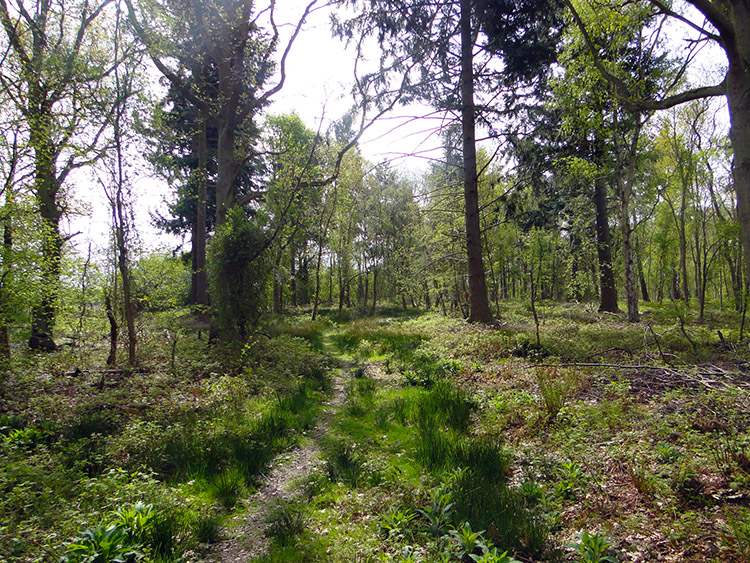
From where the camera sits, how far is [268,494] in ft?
11.9

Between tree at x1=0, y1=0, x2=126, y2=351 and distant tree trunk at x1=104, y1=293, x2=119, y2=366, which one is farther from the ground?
tree at x1=0, y1=0, x2=126, y2=351

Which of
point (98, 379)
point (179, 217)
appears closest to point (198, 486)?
point (98, 379)

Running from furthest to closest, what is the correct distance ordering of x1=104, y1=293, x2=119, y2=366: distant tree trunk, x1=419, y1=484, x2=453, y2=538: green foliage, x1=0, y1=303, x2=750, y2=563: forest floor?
1. x1=104, y1=293, x2=119, y2=366: distant tree trunk
2. x1=419, y1=484, x2=453, y2=538: green foliage
3. x1=0, y1=303, x2=750, y2=563: forest floor

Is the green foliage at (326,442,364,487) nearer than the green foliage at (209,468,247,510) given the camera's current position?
No

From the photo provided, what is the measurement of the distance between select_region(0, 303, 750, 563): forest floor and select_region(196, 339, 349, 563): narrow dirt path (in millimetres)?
19

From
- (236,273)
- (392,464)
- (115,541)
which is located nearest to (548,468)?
(392,464)

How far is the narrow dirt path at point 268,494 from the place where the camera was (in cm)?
276

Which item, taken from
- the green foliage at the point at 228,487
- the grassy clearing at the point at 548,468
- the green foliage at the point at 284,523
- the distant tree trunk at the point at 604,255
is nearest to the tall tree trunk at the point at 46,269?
the green foliage at the point at 228,487

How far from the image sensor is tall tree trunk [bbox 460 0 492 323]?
35.6ft

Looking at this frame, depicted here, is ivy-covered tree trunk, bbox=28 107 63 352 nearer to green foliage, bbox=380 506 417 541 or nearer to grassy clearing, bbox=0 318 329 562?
grassy clearing, bbox=0 318 329 562

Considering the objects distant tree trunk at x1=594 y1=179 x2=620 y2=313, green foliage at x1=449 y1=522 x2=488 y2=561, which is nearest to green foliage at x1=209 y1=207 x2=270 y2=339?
green foliage at x1=449 y1=522 x2=488 y2=561

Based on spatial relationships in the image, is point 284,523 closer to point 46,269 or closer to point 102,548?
point 102,548

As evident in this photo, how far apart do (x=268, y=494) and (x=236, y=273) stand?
6.29 meters

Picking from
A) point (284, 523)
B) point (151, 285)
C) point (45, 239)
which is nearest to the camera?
point (284, 523)
